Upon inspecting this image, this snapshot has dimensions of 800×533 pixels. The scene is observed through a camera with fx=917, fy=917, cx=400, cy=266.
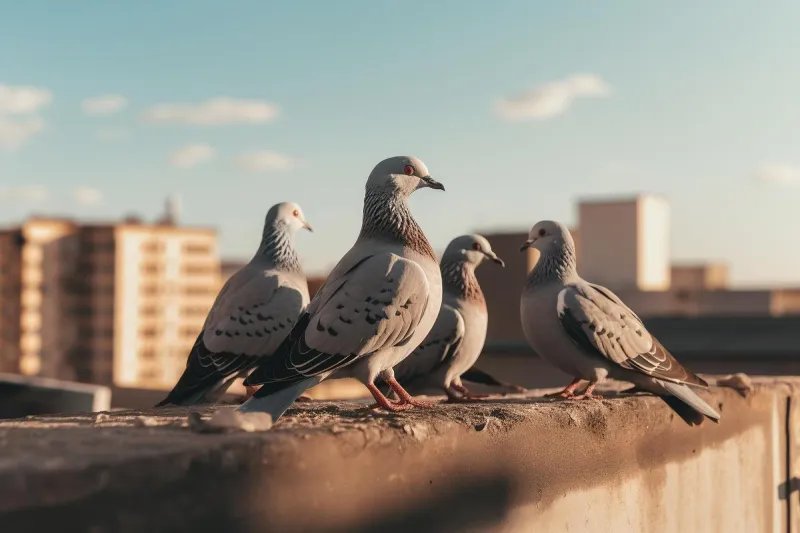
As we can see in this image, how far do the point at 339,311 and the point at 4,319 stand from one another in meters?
66.7

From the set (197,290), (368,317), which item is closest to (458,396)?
(368,317)

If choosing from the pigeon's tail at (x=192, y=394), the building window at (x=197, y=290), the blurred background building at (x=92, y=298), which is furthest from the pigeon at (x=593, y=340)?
the building window at (x=197, y=290)

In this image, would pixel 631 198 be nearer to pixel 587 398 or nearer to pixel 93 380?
pixel 587 398

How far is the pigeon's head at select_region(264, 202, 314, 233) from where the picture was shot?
527 cm

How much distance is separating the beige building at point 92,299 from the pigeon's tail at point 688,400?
199 feet

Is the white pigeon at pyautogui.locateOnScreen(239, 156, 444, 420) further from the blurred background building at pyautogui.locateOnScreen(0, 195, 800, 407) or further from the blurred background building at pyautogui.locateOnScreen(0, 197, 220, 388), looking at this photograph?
the blurred background building at pyautogui.locateOnScreen(0, 197, 220, 388)

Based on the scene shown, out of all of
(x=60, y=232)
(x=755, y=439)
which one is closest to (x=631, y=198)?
(x=755, y=439)

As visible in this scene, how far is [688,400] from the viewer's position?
15.9 feet

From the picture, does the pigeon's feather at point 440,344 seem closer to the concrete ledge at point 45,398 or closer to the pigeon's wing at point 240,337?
the pigeon's wing at point 240,337

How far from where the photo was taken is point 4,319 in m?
64.4

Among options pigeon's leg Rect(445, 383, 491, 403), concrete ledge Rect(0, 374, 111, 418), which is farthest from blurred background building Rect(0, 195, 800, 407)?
pigeon's leg Rect(445, 383, 491, 403)

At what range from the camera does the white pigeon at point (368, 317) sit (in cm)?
360

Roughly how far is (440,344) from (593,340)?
0.83 m

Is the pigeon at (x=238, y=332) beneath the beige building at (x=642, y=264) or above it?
beneath
